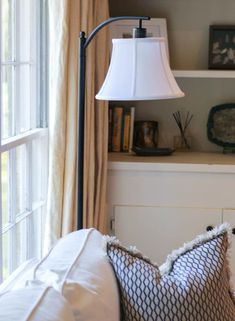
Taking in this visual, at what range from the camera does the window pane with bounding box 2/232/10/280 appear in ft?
8.79

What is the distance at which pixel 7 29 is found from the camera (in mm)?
2674

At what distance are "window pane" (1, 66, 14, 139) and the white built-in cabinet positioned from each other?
796 mm

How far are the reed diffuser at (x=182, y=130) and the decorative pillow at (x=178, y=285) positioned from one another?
1.83 meters

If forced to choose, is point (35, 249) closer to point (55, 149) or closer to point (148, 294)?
point (55, 149)

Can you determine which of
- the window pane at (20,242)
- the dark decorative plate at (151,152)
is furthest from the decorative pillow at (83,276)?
the dark decorative plate at (151,152)

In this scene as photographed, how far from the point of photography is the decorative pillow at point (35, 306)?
52.2 inches

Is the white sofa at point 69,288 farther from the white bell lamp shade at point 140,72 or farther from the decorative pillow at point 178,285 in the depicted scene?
the white bell lamp shade at point 140,72

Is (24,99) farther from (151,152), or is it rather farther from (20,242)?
(151,152)

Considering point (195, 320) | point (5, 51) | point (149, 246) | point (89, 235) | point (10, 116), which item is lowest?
point (149, 246)

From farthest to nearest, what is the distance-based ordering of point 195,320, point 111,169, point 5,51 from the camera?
1. point 111,169
2. point 5,51
3. point 195,320

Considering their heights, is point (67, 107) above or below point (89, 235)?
above

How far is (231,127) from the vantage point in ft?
12.5

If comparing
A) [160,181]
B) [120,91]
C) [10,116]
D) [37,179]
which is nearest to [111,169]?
[160,181]

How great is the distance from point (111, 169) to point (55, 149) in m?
0.53
